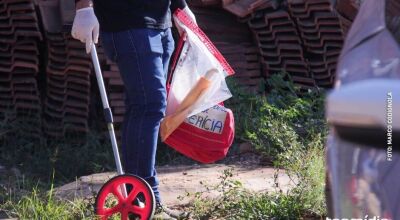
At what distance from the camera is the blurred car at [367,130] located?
183 cm

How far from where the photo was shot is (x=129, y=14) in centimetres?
427

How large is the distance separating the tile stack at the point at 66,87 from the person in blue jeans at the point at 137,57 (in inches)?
90.6

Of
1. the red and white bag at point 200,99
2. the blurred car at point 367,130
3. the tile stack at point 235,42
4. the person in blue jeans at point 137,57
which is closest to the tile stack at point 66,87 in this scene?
the tile stack at point 235,42

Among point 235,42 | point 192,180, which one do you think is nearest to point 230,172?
point 192,180

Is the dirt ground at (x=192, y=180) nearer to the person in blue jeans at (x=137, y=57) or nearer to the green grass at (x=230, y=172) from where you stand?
the green grass at (x=230, y=172)

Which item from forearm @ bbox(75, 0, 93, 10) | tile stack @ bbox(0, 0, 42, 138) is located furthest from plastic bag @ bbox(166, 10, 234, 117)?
tile stack @ bbox(0, 0, 42, 138)

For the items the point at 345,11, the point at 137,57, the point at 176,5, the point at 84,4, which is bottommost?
the point at 345,11

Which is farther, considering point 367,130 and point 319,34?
point 319,34

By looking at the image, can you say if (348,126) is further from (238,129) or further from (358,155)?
(238,129)

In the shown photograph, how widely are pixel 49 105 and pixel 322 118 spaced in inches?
85.7

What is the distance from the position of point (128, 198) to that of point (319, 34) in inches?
128

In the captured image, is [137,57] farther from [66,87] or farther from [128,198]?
[66,87]

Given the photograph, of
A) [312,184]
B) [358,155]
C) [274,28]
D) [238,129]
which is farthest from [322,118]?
[358,155]

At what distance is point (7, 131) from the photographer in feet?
21.9
